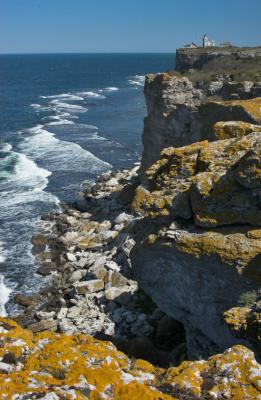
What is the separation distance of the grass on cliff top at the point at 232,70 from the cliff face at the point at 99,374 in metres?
33.5

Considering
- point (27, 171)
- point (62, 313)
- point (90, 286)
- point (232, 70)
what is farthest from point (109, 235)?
point (27, 171)

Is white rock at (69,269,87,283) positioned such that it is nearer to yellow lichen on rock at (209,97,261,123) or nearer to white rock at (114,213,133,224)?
white rock at (114,213,133,224)

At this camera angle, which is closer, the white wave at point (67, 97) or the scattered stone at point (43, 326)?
the scattered stone at point (43, 326)

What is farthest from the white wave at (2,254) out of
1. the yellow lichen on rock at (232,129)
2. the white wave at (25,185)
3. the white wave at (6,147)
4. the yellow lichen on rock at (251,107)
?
the white wave at (6,147)

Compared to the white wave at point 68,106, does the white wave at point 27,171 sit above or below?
below

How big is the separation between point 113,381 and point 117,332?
40.5ft

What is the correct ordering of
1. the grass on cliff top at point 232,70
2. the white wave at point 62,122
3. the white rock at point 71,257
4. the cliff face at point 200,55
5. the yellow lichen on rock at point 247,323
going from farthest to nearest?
the white wave at point 62,122
the cliff face at point 200,55
the grass on cliff top at point 232,70
the white rock at point 71,257
the yellow lichen on rock at point 247,323

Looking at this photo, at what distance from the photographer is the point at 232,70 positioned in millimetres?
45469

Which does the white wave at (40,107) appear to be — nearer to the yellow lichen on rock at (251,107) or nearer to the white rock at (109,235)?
the white rock at (109,235)

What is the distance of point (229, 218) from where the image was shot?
45.2ft

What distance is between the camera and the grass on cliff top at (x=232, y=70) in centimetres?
4133

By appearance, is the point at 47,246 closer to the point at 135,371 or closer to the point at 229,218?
the point at 229,218

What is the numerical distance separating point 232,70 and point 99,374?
135 ft

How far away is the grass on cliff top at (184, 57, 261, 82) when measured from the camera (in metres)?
41.3
